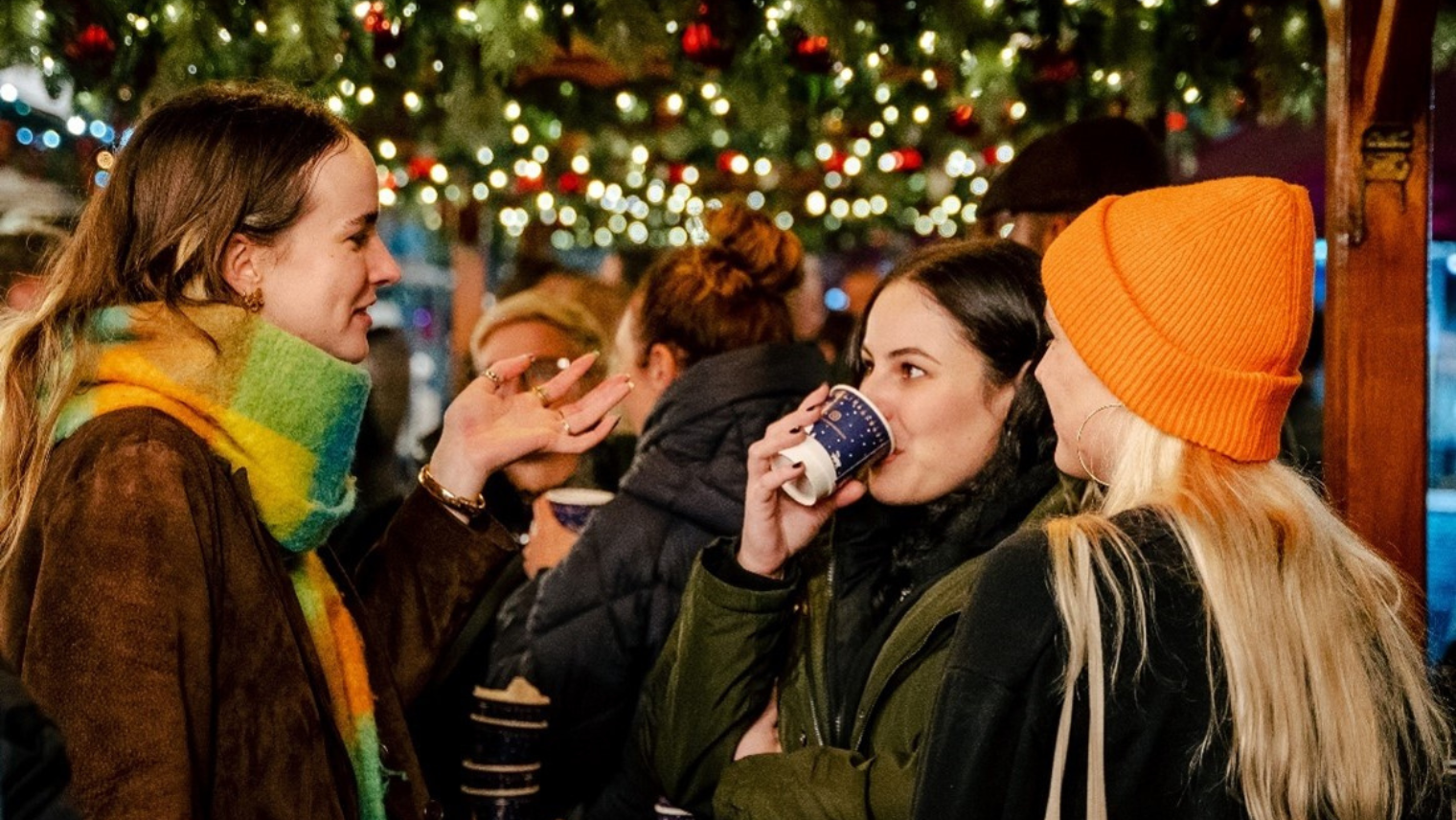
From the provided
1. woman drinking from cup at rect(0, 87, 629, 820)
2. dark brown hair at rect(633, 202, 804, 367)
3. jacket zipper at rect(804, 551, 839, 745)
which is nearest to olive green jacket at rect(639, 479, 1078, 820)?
jacket zipper at rect(804, 551, 839, 745)

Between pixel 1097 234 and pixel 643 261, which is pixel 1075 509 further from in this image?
pixel 643 261

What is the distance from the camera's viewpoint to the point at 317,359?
1.92 metres

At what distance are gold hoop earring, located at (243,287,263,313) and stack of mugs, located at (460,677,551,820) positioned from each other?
833 millimetres

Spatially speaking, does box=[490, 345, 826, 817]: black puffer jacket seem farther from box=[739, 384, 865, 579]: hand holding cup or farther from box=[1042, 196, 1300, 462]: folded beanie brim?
box=[1042, 196, 1300, 462]: folded beanie brim

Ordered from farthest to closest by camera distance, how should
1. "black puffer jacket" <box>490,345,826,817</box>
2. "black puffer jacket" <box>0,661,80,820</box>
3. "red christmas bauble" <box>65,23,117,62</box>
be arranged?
"red christmas bauble" <box>65,23,117,62</box>, "black puffer jacket" <box>490,345,826,817</box>, "black puffer jacket" <box>0,661,80,820</box>

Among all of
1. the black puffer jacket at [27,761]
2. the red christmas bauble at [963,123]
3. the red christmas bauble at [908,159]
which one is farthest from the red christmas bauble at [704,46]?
the red christmas bauble at [908,159]

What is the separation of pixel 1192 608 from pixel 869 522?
37.1 inches

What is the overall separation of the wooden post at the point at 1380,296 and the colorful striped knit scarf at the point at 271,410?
1.88 meters

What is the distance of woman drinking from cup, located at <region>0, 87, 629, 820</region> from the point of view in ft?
5.25

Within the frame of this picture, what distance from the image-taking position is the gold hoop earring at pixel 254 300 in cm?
195

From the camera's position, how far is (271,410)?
187 centimetres

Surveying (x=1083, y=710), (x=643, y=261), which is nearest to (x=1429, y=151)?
(x=1083, y=710)

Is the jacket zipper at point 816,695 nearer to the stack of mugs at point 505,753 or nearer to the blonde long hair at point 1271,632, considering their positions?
the stack of mugs at point 505,753

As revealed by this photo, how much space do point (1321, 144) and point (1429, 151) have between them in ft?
14.7
